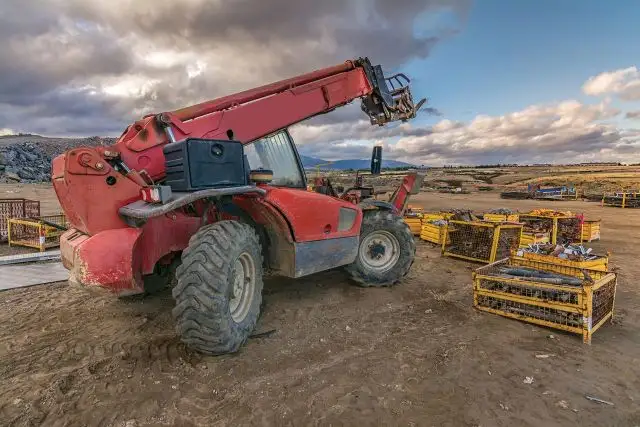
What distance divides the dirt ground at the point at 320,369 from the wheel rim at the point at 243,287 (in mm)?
355

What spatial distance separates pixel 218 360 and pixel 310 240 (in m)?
1.79

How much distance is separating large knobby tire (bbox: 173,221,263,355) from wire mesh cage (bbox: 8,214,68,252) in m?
7.49

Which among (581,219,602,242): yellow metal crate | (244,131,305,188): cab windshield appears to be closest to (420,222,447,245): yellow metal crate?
(581,219,602,242): yellow metal crate

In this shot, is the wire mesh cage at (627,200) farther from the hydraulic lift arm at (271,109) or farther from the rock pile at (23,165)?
the rock pile at (23,165)

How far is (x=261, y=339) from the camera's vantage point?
14.3 feet

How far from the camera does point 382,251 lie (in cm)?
650

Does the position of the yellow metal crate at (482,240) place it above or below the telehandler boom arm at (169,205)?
below

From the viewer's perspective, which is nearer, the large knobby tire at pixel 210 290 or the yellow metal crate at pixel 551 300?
the large knobby tire at pixel 210 290

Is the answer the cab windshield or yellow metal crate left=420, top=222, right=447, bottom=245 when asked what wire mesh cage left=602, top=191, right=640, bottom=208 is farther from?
the cab windshield

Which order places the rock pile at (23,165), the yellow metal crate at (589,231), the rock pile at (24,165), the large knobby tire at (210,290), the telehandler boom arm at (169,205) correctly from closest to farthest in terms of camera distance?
1. the large knobby tire at (210,290)
2. the telehandler boom arm at (169,205)
3. the yellow metal crate at (589,231)
4. the rock pile at (24,165)
5. the rock pile at (23,165)

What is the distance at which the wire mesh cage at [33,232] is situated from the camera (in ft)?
31.0

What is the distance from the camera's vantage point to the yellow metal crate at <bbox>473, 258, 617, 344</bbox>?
4371 millimetres

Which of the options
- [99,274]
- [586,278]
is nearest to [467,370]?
[586,278]

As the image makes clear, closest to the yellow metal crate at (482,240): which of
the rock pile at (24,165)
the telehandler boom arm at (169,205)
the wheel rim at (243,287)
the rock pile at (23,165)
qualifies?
the telehandler boom arm at (169,205)
